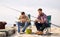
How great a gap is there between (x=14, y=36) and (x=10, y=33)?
481 millimetres

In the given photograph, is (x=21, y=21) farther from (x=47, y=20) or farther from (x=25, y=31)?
(x=47, y=20)

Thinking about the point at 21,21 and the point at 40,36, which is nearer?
the point at 40,36

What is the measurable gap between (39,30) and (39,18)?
0.33 m

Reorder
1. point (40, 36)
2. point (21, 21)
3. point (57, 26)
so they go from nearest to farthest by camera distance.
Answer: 1. point (40, 36)
2. point (21, 21)
3. point (57, 26)

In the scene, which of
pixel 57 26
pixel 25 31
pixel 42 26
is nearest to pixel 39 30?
pixel 42 26

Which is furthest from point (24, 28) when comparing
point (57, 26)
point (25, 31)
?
point (57, 26)

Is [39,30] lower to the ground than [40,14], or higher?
lower

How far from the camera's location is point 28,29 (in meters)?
7.00

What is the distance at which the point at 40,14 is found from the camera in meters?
6.80

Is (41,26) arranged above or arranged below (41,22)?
below

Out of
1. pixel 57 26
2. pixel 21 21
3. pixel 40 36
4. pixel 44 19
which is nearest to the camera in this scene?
pixel 40 36

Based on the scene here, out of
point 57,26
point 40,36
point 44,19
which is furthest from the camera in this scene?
point 57,26

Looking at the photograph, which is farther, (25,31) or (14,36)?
(25,31)

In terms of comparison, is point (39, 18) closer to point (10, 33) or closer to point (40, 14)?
point (40, 14)
